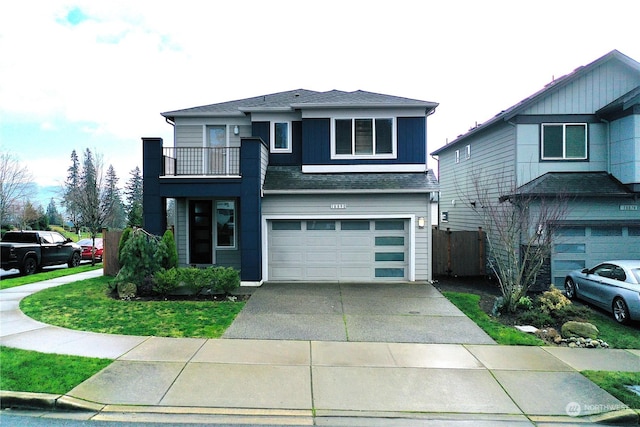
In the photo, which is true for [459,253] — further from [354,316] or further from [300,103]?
[300,103]

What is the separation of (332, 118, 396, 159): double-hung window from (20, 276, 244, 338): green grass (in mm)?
6885

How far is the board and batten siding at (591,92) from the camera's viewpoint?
42.5 feet

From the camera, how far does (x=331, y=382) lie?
5.37 metres

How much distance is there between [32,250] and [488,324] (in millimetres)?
17548

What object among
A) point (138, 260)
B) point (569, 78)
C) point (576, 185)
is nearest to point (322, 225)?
point (138, 260)

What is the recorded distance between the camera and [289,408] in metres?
4.67

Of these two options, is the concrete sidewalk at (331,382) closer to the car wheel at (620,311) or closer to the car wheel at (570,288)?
the car wheel at (620,311)

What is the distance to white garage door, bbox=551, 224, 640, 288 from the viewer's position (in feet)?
40.9

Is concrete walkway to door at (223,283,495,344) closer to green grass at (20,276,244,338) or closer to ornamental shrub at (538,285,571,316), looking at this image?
green grass at (20,276,244,338)

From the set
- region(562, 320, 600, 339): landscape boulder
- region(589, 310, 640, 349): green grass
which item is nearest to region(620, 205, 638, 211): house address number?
region(589, 310, 640, 349): green grass

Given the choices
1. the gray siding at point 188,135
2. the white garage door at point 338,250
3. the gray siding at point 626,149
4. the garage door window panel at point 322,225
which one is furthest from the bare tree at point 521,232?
the gray siding at point 188,135

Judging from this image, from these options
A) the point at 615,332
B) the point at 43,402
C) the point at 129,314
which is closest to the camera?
the point at 43,402

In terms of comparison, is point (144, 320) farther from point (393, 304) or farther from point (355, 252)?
point (355, 252)

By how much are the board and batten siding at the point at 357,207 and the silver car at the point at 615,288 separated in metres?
4.58
